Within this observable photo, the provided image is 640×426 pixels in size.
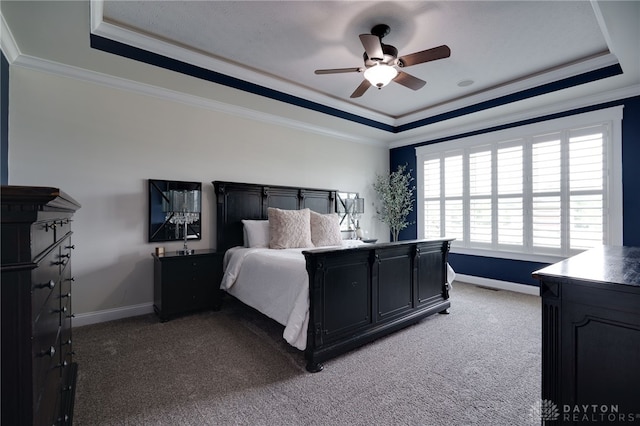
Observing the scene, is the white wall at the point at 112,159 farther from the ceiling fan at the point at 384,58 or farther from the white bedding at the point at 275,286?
the ceiling fan at the point at 384,58

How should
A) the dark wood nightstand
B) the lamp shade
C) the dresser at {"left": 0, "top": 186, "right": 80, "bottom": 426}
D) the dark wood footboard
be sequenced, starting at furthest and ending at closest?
the lamp shade < the dark wood nightstand < the dark wood footboard < the dresser at {"left": 0, "top": 186, "right": 80, "bottom": 426}

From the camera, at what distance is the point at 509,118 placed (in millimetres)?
4633

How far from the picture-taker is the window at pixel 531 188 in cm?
384

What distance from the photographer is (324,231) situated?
13.8 ft

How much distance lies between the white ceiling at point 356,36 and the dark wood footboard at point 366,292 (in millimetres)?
2101

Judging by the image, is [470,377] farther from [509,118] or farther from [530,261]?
[509,118]

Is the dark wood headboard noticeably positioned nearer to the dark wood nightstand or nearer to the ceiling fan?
the dark wood nightstand

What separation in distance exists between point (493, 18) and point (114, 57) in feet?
11.9

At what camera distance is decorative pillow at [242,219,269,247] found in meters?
3.92

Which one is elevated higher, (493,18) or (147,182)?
(493,18)

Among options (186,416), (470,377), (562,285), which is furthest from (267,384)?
(562,285)

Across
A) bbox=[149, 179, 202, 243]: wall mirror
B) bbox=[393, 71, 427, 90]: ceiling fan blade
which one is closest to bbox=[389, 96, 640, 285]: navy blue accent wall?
bbox=[393, 71, 427, 90]: ceiling fan blade

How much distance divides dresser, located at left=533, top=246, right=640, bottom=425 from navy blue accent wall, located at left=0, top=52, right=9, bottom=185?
4.25 meters

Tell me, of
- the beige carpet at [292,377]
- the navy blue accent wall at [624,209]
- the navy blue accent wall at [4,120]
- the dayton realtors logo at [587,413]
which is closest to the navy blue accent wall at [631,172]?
the navy blue accent wall at [624,209]
